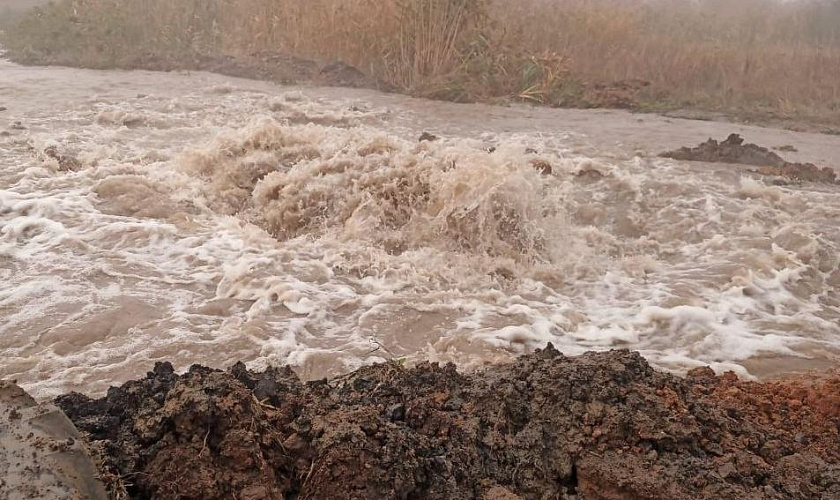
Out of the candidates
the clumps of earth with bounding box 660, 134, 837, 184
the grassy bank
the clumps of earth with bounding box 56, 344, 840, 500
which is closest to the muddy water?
the clumps of earth with bounding box 660, 134, 837, 184

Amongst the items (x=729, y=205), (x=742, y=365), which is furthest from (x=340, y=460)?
(x=729, y=205)

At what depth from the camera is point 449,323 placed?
4461 mm

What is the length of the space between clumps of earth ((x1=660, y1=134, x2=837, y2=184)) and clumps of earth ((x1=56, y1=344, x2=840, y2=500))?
5479 mm

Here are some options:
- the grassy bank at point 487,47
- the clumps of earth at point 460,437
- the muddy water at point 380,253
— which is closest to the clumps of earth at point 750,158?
the muddy water at point 380,253

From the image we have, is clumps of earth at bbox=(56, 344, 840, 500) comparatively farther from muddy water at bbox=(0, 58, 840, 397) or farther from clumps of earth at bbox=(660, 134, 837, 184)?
clumps of earth at bbox=(660, 134, 837, 184)

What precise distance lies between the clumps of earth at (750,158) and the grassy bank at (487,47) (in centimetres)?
265

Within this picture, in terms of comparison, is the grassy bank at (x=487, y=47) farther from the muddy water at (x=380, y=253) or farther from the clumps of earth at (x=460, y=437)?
the clumps of earth at (x=460, y=437)

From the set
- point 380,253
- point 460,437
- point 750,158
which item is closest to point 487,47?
point 750,158

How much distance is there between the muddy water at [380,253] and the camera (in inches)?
164

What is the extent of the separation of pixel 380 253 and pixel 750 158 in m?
5.13

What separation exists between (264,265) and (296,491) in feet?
9.95

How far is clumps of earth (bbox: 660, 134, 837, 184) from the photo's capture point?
7.70 metres

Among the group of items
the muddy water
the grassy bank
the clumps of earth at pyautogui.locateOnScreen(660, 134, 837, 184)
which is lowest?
the muddy water

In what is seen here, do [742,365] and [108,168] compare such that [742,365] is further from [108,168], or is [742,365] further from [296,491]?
[108,168]
